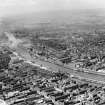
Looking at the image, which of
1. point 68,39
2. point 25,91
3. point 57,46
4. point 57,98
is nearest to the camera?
point 57,98

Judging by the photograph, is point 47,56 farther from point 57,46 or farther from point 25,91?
point 25,91

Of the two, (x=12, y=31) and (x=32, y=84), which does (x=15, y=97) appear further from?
(x=12, y=31)

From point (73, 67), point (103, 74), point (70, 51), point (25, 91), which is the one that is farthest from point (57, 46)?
point (25, 91)

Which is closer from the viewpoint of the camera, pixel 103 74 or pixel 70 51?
pixel 103 74

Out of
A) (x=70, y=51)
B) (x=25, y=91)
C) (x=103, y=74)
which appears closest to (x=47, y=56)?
(x=70, y=51)

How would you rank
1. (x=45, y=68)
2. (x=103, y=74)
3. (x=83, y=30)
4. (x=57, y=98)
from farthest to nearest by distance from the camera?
(x=83, y=30) → (x=45, y=68) → (x=103, y=74) → (x=57, y=98)

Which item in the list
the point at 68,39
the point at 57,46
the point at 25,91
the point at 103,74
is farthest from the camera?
the point at 68,39
